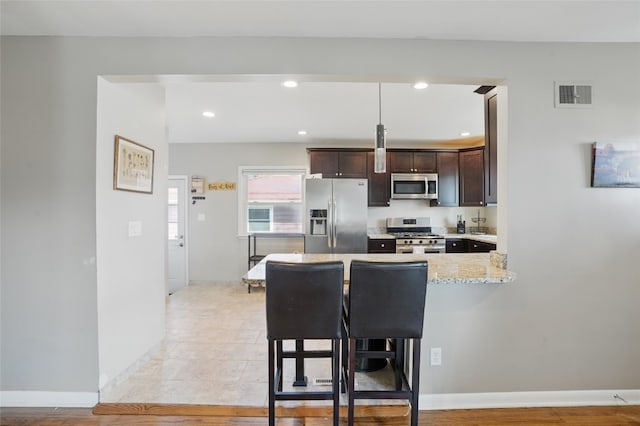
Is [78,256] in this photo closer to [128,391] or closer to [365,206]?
[128,391]

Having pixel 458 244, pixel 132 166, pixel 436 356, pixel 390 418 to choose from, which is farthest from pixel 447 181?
pixel 132 166

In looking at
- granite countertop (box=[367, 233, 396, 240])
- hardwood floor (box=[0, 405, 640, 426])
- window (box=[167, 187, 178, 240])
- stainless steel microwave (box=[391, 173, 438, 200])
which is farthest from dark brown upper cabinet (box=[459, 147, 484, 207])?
window (box=[167, 187, 178, 240])

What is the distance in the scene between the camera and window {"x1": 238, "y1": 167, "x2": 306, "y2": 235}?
16.8ft

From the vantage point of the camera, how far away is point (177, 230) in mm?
5113

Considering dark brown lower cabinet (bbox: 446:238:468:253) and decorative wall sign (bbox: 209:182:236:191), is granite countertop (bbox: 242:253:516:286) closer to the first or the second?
dark brown lower cabinet (bbox: 446:238:468:253)

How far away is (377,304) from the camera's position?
1.56 metres

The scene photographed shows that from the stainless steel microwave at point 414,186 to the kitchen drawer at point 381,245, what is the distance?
726mm

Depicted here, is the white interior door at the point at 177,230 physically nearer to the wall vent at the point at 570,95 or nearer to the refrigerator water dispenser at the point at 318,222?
the refrigerator water dispenser at the point at 318,222

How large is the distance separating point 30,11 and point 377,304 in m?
2.51

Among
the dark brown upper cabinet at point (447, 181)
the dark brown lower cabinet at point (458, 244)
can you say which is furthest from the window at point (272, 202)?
the dark brown lower cabinet at point (458, 244)

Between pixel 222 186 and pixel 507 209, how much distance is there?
424 cm

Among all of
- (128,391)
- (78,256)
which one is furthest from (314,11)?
(128,391)

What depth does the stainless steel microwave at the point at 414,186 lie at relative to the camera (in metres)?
4.81

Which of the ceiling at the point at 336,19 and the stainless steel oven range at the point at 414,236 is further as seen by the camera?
the stainless steel oven range at the point at 414,236
